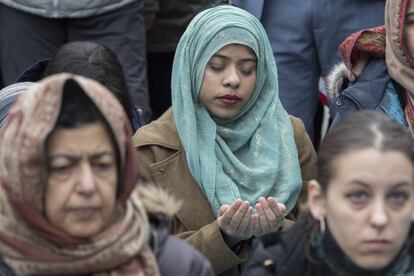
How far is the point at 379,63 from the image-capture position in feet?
18.6

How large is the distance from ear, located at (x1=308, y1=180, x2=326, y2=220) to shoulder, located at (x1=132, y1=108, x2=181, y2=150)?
1.22m

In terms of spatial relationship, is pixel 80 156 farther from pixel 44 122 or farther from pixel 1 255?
pixel 1 255

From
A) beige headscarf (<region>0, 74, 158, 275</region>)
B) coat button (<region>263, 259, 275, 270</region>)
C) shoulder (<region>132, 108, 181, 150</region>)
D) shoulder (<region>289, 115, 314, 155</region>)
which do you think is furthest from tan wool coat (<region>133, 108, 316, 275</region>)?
beige headscarf (<region>0, 74, 158, 275</region>)

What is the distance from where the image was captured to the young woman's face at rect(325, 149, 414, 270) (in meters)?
3.97

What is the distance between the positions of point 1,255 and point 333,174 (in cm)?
109

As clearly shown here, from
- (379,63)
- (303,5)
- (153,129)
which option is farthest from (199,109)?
(303,5)

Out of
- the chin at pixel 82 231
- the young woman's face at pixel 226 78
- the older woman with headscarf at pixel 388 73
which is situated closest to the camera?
the chin at pixel 82 231

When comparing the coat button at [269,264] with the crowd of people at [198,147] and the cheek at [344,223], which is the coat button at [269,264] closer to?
the crowd of people at [198,147]

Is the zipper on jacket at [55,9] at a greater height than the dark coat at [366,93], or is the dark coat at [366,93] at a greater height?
the zipper on jacket at [55,9]

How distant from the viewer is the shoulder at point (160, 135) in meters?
5.33

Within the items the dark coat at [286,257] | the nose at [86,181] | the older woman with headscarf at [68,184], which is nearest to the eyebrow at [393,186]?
the dark coat at [286,257]

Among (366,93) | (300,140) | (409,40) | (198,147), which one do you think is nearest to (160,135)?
(198,147)

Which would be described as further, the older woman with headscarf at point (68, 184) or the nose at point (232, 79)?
the nose at point (232, 79)

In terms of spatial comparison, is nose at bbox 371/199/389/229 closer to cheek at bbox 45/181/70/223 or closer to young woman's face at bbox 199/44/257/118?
cheek at bbox 45/181/70/223
